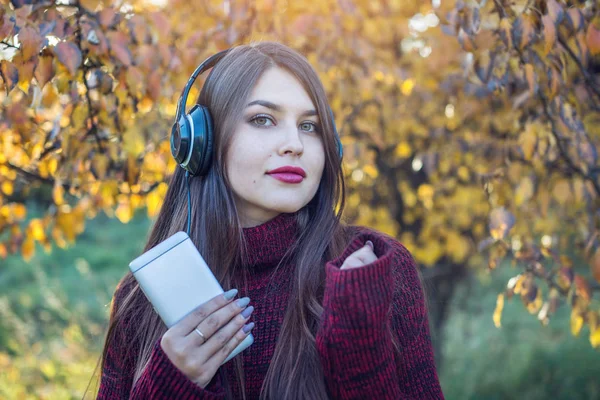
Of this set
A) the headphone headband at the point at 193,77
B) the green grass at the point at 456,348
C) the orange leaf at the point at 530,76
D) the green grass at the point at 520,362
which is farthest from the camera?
the green grass at the point at 520,362

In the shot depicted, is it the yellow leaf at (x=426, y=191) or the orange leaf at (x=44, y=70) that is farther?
the yellow leaf at (x=426, y=191)

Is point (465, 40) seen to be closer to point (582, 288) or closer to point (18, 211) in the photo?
point (582, 288)

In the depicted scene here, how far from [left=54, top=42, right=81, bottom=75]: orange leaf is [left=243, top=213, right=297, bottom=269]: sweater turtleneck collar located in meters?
0.65

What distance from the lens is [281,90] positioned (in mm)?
1672

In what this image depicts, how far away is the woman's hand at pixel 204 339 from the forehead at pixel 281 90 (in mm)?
557

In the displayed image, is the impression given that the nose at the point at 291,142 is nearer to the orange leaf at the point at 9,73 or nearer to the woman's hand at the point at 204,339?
the woman's hand at the point at 204,339

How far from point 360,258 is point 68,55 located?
1.00 metres

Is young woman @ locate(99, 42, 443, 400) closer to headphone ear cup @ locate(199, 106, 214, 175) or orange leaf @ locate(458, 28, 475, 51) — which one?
headphone ear cup @ locate(199, 106, 214, 175)

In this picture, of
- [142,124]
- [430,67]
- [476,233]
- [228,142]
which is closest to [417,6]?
[430,67]

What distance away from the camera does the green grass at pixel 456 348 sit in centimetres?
467

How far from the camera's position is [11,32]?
1.63 metres

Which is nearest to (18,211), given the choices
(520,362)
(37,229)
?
(37,229)

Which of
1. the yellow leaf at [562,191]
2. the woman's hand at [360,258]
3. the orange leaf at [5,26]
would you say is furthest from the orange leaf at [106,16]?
the yellow leaf at [562,191]

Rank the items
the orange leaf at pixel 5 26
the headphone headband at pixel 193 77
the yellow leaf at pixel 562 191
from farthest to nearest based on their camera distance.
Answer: the yellow leaf at pixel 562 191
the headphone headband at pixel 193 77
the orange leaf at pixel 5 26
